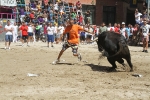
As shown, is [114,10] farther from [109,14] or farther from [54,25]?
[54,25]

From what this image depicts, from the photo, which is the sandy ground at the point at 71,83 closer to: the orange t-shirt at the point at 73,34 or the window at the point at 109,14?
the orange t-shirt at the point at 73,34

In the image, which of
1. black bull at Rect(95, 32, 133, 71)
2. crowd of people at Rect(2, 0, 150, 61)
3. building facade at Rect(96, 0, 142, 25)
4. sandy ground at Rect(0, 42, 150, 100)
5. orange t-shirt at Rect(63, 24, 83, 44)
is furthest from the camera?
building facade at Rect(96, 0, 142, 25)

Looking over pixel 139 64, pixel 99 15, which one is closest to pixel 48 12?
pixel 99 15

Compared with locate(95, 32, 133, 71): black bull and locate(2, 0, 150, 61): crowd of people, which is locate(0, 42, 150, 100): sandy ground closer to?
locate(95, 32, 133, 71): black bull

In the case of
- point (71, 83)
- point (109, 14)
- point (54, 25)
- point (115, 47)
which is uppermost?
point (109, 14)

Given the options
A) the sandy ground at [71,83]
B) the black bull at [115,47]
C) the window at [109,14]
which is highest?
the window at [109,14]

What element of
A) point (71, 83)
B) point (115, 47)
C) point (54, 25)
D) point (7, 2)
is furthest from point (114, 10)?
point (71, 83)

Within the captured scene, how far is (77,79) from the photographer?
9242 mm

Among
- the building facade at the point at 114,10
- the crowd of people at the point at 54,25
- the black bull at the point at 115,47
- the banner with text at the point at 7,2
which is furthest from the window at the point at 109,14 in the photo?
the black bull at the point at 115,47

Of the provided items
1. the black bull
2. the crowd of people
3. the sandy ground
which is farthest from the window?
the black bull

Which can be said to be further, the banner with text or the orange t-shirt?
the banner with text

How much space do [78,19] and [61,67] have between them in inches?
774

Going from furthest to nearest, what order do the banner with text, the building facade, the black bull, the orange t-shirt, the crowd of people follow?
the building facade, the banner with text, the crowd of people, the orange t-shirt, the black bull

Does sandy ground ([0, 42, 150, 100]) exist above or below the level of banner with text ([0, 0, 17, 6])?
below
